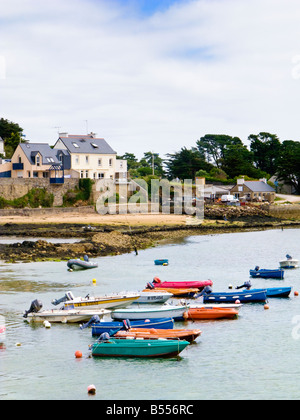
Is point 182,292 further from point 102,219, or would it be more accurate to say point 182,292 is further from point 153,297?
point 102,219

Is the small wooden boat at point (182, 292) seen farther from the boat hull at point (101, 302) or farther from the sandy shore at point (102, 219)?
the sandy shore at point (102, 219)

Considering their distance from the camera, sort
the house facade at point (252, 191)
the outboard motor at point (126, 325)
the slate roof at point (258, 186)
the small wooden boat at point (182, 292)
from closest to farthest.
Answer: the outboard motor at point (126, 325)
the small wooden boat at point (182, 292)
the house facade at point (252, 191)
the slate roof at point (258, 186)

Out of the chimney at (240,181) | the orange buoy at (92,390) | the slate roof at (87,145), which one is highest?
the slate roof at (87,145)

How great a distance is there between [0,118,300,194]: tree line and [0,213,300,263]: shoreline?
89.1 ft

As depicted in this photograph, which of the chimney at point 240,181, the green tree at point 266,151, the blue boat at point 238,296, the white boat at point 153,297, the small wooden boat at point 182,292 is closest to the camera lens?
the white boat at point 153,297

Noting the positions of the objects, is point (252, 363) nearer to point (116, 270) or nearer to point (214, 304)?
point (214, 304)

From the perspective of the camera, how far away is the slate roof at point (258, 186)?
106688mm

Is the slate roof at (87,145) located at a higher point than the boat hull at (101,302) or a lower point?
higher

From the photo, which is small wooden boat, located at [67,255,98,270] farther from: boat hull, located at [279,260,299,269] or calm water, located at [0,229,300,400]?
boat hull, located at [279,260,299,269]

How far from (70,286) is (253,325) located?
1320cm

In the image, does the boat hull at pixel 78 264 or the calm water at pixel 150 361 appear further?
the boat hull at pixel 78 264

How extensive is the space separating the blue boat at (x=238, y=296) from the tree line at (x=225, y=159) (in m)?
73.0

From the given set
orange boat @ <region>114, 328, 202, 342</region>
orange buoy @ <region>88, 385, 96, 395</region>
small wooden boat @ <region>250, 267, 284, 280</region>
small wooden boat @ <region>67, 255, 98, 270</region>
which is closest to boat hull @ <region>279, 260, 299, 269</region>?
small wooden boat @ <region>250, 267, 284, 280</region>

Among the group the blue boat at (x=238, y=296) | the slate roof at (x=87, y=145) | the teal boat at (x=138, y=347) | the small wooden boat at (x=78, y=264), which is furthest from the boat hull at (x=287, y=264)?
the slate roof at (x=87, y=145)
